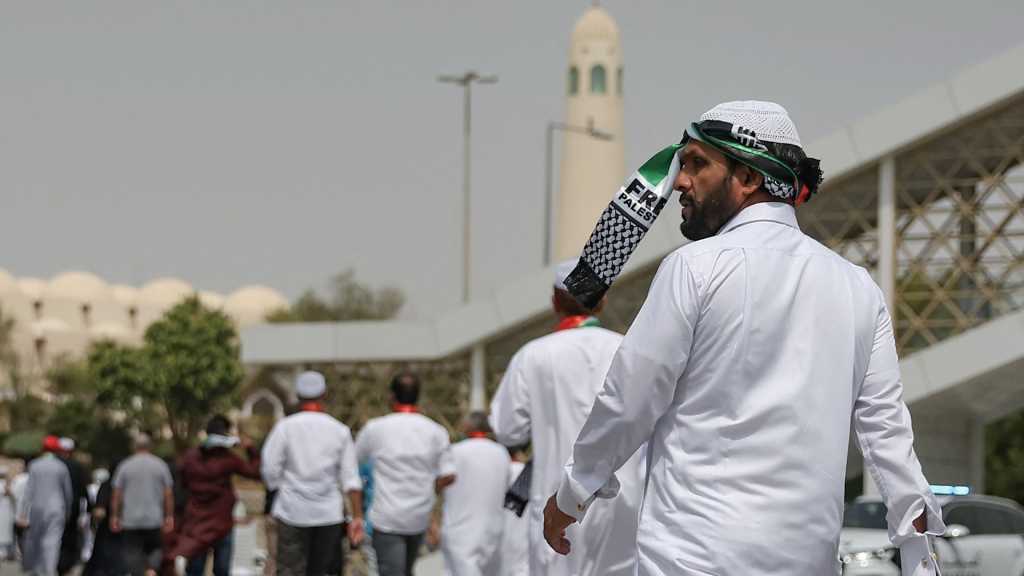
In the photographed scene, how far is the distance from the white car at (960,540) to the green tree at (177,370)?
75.8 m

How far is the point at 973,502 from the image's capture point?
20141mm

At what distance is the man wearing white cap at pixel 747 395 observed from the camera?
4.57 meters

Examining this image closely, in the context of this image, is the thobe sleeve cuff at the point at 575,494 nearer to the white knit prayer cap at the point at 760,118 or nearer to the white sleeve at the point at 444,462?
the white knit prayer cap at the point at 760,118

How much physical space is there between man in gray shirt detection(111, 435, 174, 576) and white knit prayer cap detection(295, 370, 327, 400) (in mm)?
4535

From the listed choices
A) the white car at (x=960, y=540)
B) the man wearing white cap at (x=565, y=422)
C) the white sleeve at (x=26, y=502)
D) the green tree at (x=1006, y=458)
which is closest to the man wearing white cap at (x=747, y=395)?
the man wearing white cap at (x=565, y=422)

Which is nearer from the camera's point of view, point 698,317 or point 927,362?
point 698,317

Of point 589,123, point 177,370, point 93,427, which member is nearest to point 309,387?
point 93,427

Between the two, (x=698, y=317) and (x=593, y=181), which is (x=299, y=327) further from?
(x=593, y=181)

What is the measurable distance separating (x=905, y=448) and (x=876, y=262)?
28.9 metres

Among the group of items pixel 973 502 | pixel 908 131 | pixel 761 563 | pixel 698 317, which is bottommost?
pixel 973 502

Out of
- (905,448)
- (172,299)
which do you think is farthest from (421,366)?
(172,299)

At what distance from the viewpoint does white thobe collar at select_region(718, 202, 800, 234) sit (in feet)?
15.9

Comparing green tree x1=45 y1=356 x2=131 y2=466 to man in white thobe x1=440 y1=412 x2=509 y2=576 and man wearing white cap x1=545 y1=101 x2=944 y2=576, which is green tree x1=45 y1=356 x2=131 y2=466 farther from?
man wearing white cap x1=545 y1=101 x2=944 y2=576

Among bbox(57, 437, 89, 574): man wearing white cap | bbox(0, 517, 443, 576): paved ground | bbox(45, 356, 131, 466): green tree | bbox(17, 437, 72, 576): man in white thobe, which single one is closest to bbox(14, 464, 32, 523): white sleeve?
bbox(17, 437, 72, 576): man in white thobe
